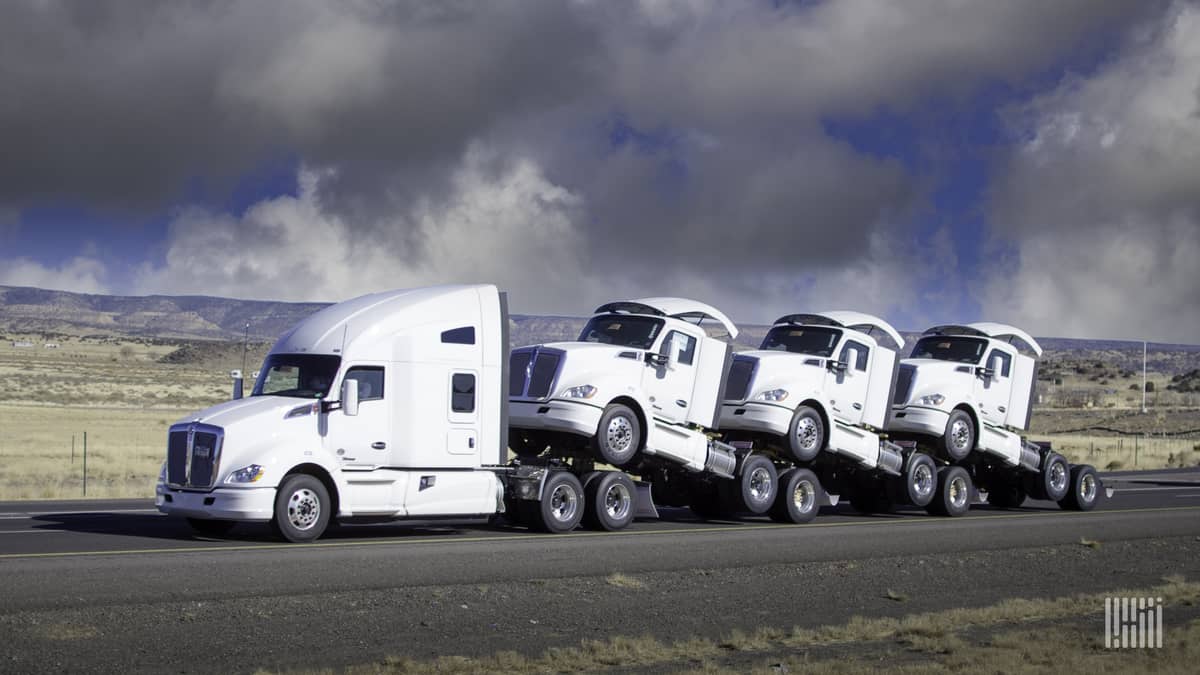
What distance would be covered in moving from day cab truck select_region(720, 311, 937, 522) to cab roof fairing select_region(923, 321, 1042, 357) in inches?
107

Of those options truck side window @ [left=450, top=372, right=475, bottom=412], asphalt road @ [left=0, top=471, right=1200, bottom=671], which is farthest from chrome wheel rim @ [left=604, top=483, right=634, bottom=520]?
truck side window @ [left=450, top=372, right=475, bottom=412]

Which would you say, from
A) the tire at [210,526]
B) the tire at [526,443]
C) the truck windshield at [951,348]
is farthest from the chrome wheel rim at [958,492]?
the tire at [210,526]

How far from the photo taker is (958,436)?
28344 millimetres

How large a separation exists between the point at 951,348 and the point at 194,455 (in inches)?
675

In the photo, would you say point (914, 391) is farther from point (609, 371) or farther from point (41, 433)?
point (41, 433)

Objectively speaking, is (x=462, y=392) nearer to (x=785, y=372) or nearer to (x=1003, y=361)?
(x=785, y=372)

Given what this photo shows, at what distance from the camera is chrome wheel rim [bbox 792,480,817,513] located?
83.7 feet

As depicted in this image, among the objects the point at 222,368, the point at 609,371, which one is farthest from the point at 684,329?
the point at 222,368

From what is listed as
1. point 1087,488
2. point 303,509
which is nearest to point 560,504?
point 303,509

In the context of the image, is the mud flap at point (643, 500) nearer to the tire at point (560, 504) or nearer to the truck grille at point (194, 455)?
the tire at point (560, 504)

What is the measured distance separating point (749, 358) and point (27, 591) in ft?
47.9

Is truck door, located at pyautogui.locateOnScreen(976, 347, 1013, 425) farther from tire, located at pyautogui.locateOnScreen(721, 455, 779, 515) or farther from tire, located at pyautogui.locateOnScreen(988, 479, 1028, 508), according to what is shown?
tire, located at pyautogui.locateOnScreen(721, 455, 779, 515)

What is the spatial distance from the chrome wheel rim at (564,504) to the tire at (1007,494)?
43.0 ft

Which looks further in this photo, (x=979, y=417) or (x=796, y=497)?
(x=979, y=417)
